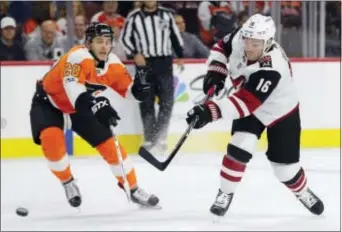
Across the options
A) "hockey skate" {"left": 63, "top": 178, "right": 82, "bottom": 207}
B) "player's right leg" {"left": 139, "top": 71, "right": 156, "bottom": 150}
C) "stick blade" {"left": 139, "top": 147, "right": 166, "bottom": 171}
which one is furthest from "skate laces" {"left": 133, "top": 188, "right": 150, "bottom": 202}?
"stick blade" {"left": 139, "top": 147, "right": 166, "bottom": 171}

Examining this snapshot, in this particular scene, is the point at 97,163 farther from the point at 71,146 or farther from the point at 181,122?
the point at 181,122

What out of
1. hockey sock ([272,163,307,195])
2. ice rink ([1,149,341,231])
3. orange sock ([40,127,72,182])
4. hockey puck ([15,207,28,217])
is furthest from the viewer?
hockey puck ([15,207,28,217])

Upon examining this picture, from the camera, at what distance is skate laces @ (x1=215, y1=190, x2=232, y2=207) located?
53.1 inches

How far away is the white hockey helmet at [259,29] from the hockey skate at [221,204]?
1.14 ft

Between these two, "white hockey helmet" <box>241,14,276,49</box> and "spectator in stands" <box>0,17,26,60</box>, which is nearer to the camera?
"white hockey helmet" <box>241,14,276,49</box>

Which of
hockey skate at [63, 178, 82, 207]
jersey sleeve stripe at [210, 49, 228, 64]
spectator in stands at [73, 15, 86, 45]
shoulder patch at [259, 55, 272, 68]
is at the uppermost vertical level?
spectator in stands at [73, 15, 86, 45]

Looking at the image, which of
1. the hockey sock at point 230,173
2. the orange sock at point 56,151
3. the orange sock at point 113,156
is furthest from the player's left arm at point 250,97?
the orange sock at point 56,151

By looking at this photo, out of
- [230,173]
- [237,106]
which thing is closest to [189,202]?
[230,173]

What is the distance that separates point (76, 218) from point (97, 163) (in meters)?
0.21

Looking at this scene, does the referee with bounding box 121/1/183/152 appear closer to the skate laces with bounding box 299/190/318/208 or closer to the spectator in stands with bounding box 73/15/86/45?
the spectator in stands with bounding box 73/15/86/45

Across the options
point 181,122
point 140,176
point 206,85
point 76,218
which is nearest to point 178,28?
point 206,85

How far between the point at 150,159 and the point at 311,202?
0.57 m

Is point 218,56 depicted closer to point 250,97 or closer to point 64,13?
point 250,97

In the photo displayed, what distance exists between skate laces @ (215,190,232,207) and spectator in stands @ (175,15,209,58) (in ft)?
0.79
